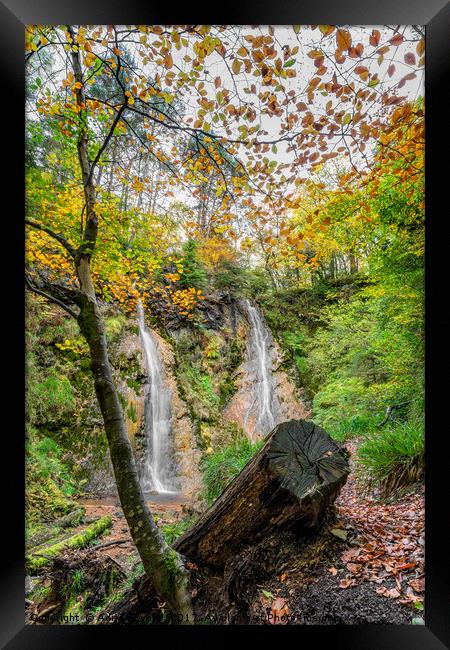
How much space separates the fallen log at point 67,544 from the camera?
1.74 m

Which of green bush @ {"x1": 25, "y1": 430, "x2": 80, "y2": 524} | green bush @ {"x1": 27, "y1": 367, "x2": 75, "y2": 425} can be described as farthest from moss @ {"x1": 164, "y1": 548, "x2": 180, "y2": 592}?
green bush @ {"x1": 27, "y1": 367, "x2": 75, "y2": 425}

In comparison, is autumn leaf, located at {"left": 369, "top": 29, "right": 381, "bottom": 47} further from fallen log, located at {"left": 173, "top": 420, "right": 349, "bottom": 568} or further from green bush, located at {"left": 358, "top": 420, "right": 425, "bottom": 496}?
green bush, located at {"left": 358, "top": 420, "right": 425, "bottom": 496}

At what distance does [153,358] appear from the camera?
15.6 feet

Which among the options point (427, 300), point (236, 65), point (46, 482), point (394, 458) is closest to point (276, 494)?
point (394, 458)

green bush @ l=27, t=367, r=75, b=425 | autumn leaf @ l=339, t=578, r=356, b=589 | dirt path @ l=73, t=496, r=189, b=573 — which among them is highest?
green bush @ l=27, t=367, r=75, b=425

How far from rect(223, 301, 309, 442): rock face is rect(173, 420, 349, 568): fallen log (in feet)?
6.84

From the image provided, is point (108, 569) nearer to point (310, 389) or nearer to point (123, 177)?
point (310, 389)

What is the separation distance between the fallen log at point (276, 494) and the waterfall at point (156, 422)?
2391 millimetres

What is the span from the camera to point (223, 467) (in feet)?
9.50

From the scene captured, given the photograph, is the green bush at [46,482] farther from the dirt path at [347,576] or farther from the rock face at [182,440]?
the dirt path at [347,576]

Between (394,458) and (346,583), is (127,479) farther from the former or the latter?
(394,458)

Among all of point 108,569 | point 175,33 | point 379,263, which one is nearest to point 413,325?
point 379,263

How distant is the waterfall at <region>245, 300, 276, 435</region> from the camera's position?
13.6 feet
